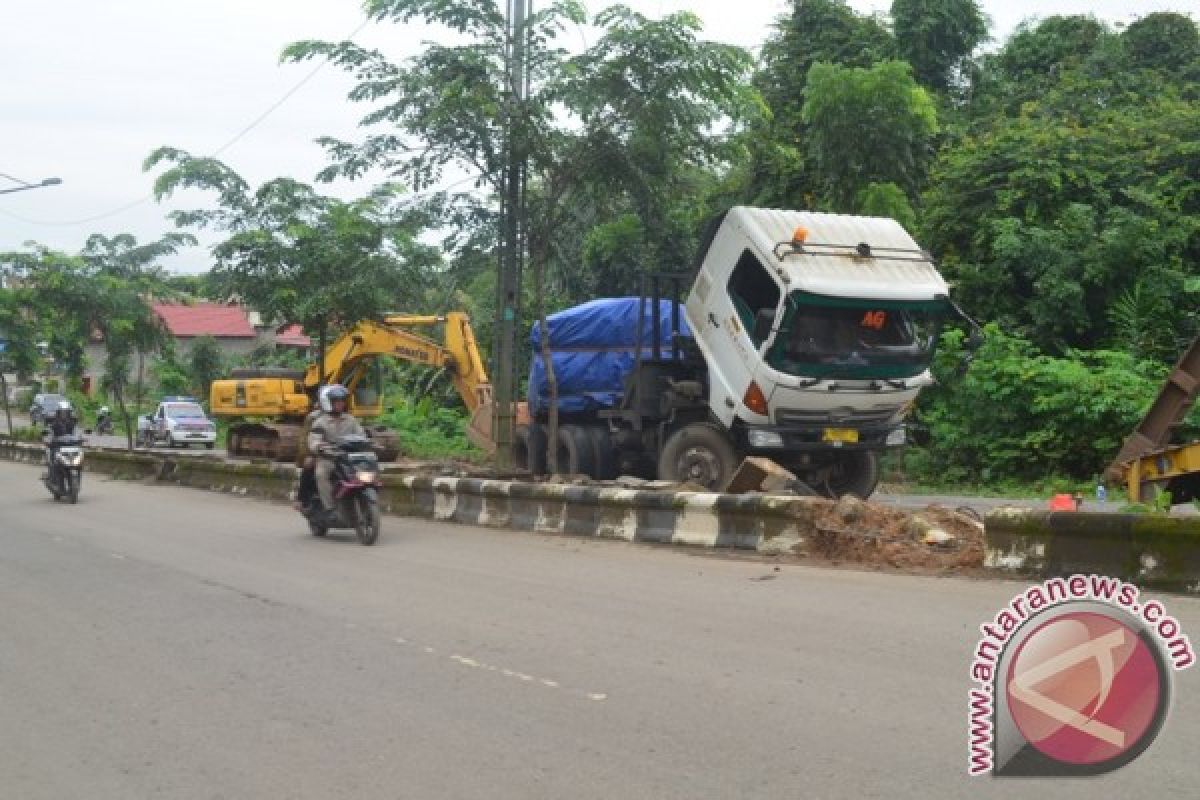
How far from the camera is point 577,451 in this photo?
16.0 metres

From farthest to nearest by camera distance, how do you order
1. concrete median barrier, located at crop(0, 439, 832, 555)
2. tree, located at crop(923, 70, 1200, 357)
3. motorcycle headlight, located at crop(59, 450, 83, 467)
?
tree, located at crop(923, 70, 1200, 357), motorcycle headlight, located at crop(59, 450, 83, 467), concrete median barrier, located at crop(0, 439, 832, 555)

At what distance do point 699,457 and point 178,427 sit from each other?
3133cm

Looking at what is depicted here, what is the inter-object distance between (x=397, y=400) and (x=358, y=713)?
34.5 metres

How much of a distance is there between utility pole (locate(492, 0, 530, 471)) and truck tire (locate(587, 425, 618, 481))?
1.98m

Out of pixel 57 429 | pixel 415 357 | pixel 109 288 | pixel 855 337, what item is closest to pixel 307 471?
pixel 855 337

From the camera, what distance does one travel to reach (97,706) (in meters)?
6.00

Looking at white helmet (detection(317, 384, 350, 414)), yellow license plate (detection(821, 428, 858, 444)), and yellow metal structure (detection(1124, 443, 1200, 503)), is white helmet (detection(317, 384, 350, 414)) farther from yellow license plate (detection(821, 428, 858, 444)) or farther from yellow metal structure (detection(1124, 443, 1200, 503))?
yellow metal structure (detection(1124, 443, 1200, 503))

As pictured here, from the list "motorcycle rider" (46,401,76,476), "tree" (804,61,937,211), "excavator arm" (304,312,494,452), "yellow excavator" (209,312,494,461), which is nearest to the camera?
"motorcycle rider" (46,401,76,476)

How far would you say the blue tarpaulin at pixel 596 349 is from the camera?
1500 cm

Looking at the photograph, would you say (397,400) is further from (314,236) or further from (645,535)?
(645,535)

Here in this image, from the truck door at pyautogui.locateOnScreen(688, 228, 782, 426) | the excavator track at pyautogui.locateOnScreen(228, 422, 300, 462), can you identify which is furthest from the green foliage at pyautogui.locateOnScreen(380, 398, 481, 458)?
the truck door at pyautogui.locateOnScreen(688, 228, 782, 426)

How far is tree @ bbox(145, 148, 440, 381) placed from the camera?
2078 centimetres

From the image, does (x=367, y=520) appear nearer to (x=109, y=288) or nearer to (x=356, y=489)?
(x=356, y=489)

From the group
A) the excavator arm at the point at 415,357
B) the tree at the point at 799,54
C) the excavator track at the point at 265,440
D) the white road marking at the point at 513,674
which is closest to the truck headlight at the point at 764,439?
the white road marking at the point at 513,674
